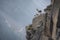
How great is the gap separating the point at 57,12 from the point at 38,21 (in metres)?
18.6

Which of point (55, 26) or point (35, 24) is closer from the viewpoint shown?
point (55, 26)

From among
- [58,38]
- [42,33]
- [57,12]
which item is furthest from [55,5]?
[42,33]

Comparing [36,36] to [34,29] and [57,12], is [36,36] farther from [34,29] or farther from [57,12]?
[57,12]

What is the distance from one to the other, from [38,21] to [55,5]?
59.0 feet

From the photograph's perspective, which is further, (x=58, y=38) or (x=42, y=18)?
(x=42, y=18)

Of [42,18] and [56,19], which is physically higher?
[42,18]

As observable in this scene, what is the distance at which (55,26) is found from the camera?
29.5 m

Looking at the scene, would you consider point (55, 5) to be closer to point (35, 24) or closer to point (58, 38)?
point (58, 38)

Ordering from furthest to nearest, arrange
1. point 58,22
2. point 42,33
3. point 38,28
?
point 38,28 → point 42,33 → point 58,22

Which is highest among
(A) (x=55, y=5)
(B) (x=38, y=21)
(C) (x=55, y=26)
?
(B) (x=38, y=21)

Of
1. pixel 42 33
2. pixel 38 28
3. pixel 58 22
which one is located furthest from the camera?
pixel 38 28

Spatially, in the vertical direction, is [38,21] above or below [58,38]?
above

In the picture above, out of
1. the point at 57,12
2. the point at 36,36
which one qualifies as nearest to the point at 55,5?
the point at 57,12

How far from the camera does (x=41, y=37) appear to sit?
42875mm
